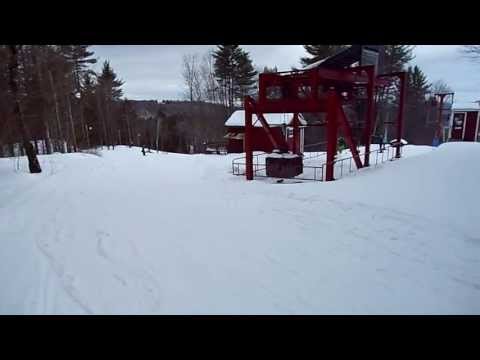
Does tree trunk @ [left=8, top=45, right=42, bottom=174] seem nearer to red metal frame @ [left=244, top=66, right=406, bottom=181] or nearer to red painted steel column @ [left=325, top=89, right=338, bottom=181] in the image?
red metal frame @ [left=244, top=66, right=406, bottom=181]

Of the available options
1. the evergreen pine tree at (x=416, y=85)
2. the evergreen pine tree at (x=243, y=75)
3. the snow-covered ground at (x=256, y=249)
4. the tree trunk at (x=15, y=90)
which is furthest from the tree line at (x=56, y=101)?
the evergreen pine tree at (x=416, y=85)

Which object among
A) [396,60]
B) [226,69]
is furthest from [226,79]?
[396,60]

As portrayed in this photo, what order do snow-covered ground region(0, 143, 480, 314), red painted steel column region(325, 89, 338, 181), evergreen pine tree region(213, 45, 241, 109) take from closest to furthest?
snow-covered ground region(0, 143, 480, 314) < red painted steel column region(325, 89, 338, 181) < evergreen pine tree region(213, 45, 241, 109)

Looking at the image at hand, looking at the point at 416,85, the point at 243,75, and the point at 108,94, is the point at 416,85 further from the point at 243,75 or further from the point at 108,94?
the point at 108,94

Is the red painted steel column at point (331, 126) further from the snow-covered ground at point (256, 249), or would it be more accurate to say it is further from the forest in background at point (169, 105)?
the forest in background at point (169, 105)

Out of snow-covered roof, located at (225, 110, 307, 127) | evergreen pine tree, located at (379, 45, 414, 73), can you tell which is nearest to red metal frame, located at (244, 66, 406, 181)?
snow-covered roof, located at (225, 110, 307, 127)

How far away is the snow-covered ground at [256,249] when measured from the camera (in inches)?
157

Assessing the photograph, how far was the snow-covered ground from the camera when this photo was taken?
398 cm
